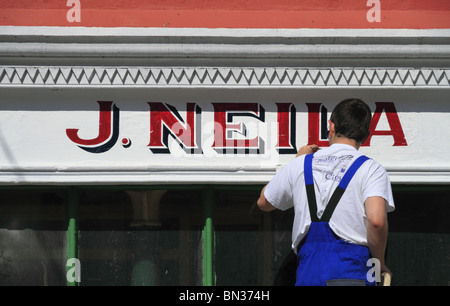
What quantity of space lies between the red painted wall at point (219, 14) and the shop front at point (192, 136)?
3 centimetres

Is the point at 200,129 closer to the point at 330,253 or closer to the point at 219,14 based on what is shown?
the point at 219,14

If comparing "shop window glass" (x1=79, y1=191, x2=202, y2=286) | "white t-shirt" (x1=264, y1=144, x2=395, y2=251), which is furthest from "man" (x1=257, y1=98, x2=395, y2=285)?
"shop window glass" (x1=79, y1=191, x2=202, y2=286)

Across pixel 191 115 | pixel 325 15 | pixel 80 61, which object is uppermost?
pixel 325 15

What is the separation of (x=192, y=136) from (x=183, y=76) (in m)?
0.49

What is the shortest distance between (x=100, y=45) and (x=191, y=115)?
2.96 ft

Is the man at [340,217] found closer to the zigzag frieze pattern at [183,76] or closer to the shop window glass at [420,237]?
the zigzag frieze pattern at [183,76]

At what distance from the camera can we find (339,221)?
3.54 meters

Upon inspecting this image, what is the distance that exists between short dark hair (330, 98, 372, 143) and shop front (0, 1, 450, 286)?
1.52 metres

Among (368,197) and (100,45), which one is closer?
(368,197)

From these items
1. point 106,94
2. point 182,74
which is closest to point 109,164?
point 106,94

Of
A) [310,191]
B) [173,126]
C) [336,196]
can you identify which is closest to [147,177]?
[173,126]

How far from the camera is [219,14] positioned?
17.8 ft

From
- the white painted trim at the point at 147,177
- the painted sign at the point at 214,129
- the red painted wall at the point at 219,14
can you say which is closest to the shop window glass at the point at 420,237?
the white painted trim at the point at 147,177

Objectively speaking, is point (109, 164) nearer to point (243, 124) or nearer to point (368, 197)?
point (243, 124)
